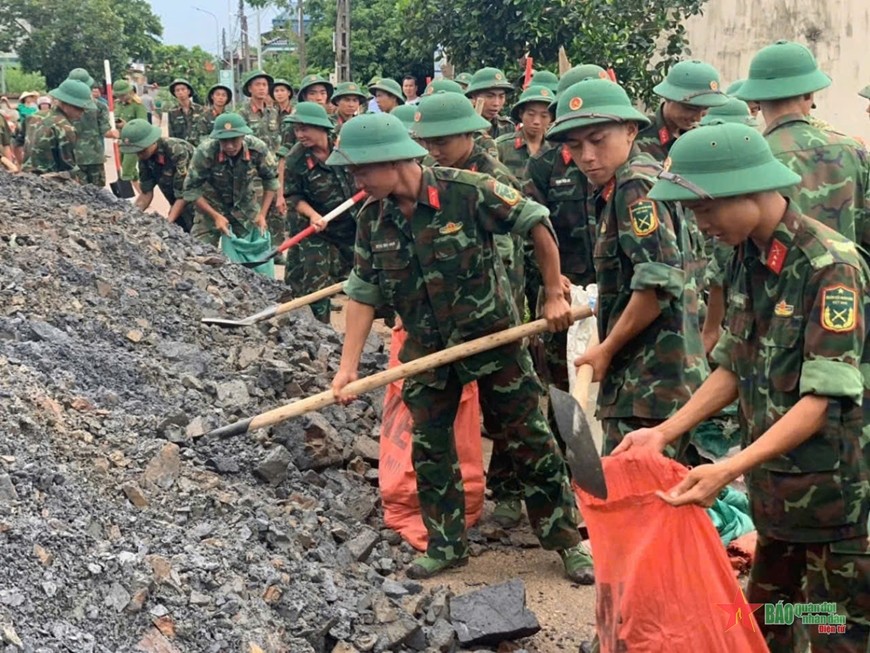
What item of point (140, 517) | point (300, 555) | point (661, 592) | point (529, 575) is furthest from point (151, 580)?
point (529, 575)

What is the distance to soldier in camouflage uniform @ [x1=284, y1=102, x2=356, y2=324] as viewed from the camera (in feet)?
28.0

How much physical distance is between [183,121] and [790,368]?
12525 millimetres

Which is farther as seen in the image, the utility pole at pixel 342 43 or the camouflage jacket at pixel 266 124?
the utility pole at pixel 342 43

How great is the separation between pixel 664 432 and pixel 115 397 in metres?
3.10

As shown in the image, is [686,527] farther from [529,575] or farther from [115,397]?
[115,397]

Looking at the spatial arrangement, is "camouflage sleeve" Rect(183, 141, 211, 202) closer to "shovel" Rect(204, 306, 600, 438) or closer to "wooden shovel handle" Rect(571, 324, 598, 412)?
"shovel" Rect(204, 306, 600, 438)

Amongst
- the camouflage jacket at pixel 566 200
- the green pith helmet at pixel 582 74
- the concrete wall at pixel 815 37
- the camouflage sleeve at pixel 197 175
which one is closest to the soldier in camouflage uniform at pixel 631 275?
the green pith helmet at pixel 582 74

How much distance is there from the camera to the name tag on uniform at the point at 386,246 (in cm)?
463

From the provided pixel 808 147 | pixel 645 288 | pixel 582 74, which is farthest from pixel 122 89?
pixel 645 288

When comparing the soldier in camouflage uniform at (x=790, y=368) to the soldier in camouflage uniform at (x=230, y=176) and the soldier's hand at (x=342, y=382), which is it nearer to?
the soldier's hand at (x=342, y=382)

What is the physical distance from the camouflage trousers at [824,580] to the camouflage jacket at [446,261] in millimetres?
1666

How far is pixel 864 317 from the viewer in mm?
2918

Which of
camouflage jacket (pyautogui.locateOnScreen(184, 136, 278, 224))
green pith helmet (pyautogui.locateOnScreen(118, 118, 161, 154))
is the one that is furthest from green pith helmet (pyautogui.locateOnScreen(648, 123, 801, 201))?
green pith helmet (pyautogui.locateOnScreen(118, 118, 161, 154))

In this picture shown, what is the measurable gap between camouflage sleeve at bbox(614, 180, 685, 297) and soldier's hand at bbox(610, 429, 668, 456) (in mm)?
739
